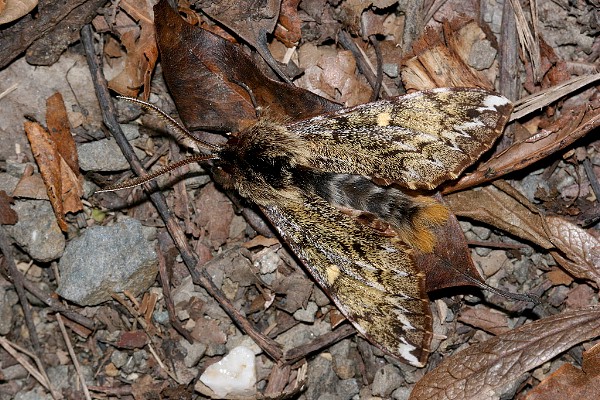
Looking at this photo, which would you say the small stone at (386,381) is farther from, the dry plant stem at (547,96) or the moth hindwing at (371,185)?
the dry plant stem at (547,96)

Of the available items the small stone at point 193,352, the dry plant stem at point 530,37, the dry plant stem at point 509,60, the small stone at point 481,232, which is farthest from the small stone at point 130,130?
the dry plant stem at point 530,37

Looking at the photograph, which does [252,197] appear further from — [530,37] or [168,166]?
[530,37]

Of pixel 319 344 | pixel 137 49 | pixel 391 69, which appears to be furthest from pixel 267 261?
pixel 137 49

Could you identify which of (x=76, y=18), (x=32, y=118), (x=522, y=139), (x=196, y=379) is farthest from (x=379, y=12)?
(x=196, y=379)

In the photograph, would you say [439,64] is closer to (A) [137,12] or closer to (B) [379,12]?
(B) [379,12]

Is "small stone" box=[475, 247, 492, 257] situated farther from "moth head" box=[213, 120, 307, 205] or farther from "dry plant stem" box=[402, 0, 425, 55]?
"dry plant stem" box=[402, 0, 425, 55]

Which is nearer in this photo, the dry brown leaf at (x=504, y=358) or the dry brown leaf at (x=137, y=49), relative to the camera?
the dry brown leaf at (x=504, y=358)

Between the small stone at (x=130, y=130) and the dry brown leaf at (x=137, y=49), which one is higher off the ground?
the dry brown leaf at (x=137, y=49)
